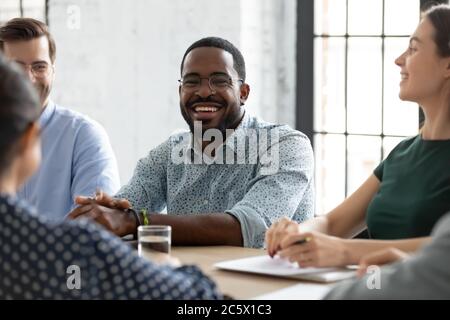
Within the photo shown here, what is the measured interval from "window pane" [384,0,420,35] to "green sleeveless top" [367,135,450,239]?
5.14ft

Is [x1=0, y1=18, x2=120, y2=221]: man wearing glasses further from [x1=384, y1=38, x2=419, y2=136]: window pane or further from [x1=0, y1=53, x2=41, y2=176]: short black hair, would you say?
[x1=0, y1=53, x2=41, y2=176]: short black hair

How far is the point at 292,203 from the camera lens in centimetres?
280

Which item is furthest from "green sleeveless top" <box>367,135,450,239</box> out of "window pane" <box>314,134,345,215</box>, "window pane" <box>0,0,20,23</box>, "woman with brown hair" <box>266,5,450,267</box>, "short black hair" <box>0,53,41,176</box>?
"window pane" <box>0,0,20,23</box>

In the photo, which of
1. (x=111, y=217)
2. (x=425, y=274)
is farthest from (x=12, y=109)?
(x=111, y=217)

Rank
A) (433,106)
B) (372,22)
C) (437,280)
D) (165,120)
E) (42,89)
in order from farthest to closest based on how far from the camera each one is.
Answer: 1. (165,120)
2. (372,22)
3. (42,89)
4. (433,106)
5. (437,280)

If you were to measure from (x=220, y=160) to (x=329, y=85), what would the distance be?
145 cm

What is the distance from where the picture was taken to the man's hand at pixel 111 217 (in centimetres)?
249

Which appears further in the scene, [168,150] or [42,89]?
[42,89]

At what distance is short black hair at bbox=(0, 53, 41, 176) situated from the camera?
49.8 inches

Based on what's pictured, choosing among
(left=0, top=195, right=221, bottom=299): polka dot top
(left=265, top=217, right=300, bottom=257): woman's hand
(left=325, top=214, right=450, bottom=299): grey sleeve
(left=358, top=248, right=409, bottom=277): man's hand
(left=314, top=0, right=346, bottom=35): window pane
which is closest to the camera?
(left=325, top=214, right=450, bottom=299): grey sleeve

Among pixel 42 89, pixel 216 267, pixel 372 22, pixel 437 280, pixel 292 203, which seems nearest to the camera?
pixel 437 280

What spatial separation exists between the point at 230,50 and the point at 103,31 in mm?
1563
